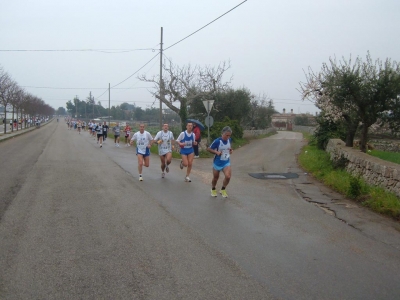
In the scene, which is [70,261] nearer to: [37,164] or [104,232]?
[104,232]

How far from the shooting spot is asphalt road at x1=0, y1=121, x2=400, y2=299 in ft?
14.9

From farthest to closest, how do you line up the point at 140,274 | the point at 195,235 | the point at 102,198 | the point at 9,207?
the point at 102,198
the point at 9,207
the point at 195,235
the point at 140,274

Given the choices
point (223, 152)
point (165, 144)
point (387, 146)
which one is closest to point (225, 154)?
point (223, 152)

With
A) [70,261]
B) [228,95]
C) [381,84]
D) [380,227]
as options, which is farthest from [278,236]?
[228,95]

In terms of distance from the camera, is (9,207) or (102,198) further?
(102,198)

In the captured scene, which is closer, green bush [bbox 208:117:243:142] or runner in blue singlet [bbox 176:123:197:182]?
runner in blue singlet [bbox 176:123:197:182]

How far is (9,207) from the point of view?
8.27 m

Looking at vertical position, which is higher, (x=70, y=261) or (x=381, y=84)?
(x=381, y=84)

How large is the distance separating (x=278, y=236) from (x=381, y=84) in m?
9.07

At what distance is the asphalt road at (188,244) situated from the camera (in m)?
4.55

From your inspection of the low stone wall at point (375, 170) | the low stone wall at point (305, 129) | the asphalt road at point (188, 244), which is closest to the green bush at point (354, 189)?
the asphalt road at point (188, 244)

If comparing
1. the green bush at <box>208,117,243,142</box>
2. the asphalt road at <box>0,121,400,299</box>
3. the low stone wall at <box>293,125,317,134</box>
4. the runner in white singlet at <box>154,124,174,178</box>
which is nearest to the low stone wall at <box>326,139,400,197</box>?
the asphalt road at <box>0,121,400,299</box>

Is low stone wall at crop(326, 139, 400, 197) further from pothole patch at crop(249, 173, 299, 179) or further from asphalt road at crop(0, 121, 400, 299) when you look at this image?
pothole patch at crop(249, 173, 299, 179)

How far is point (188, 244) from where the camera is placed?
19.8 feet
